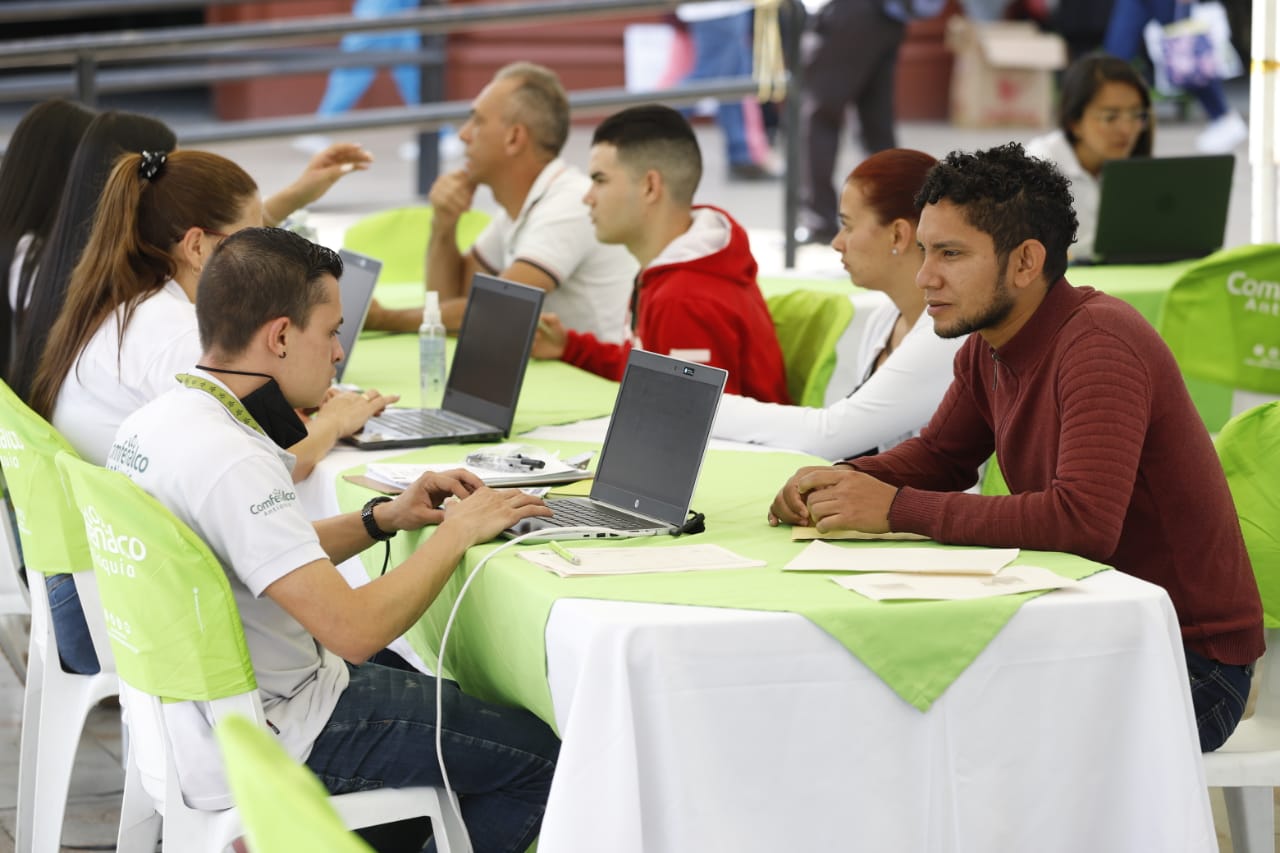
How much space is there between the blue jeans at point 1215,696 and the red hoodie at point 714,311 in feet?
4.00

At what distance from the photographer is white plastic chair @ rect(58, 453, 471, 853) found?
190cm

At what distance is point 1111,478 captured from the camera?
2100 millimetres

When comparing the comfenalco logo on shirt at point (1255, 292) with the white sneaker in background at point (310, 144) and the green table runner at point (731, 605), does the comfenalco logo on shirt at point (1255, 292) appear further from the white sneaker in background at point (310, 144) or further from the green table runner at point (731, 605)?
the white sneaker in background at point (310, 144)

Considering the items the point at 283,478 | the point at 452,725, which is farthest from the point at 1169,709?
the point at 283,478

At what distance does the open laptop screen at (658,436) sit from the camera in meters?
2.28

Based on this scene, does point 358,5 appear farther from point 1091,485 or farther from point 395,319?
point 1091,485

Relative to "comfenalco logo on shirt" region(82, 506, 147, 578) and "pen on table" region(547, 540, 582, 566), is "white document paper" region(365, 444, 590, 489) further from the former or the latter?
"comfenalco logo on shirt" region(82, 506, 147, 578)

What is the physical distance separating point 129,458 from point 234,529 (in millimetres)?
195

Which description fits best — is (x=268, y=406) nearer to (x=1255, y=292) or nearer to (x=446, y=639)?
(x=446, y=639)

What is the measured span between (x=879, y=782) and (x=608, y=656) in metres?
0.34

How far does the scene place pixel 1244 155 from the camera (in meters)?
11.1

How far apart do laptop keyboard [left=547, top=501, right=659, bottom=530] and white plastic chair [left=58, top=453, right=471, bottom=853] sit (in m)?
0.44

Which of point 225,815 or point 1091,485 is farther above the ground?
point 1091,485

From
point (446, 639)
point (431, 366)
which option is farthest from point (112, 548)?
point (431, 366)
